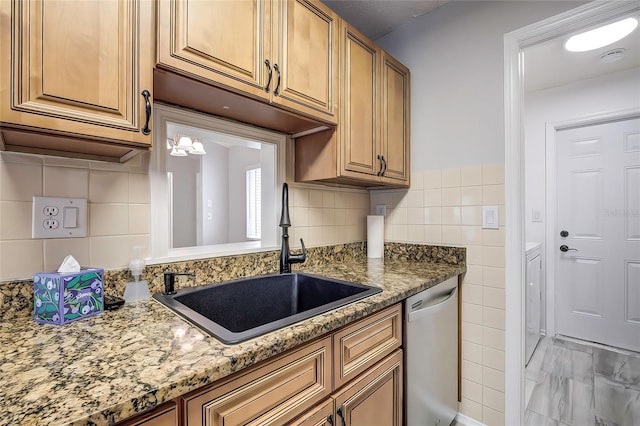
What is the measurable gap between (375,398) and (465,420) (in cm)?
100

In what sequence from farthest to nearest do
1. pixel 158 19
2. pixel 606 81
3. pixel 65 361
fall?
pixel 606 81 < pixel 158 19 < pixel 65 361

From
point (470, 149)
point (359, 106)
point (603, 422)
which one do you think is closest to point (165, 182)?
point (359, 106)

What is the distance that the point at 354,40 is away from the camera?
1.52 m

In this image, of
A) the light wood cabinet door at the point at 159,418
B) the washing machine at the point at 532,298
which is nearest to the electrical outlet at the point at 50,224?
the light wood cabinet door at the point at 159,418

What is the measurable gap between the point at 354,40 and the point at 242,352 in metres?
Result: 1.50

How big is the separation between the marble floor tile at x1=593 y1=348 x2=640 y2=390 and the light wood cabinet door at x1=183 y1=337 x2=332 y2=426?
2.45 metres

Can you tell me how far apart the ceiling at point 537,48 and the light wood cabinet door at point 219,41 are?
85 centimetres

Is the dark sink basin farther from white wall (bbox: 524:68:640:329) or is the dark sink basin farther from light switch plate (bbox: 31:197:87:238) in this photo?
white wall (bbox: 524:68:640:329)

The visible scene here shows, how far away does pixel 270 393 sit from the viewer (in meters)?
0.73

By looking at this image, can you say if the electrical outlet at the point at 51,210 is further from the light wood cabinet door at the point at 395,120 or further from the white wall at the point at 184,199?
the white wall at the point at 184,199

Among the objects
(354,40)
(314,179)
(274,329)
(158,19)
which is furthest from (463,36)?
(274,329)

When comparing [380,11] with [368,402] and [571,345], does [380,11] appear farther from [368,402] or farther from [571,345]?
[571,345]

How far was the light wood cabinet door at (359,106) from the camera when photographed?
1470 mm

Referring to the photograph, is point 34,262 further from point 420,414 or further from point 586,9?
point 586,9
